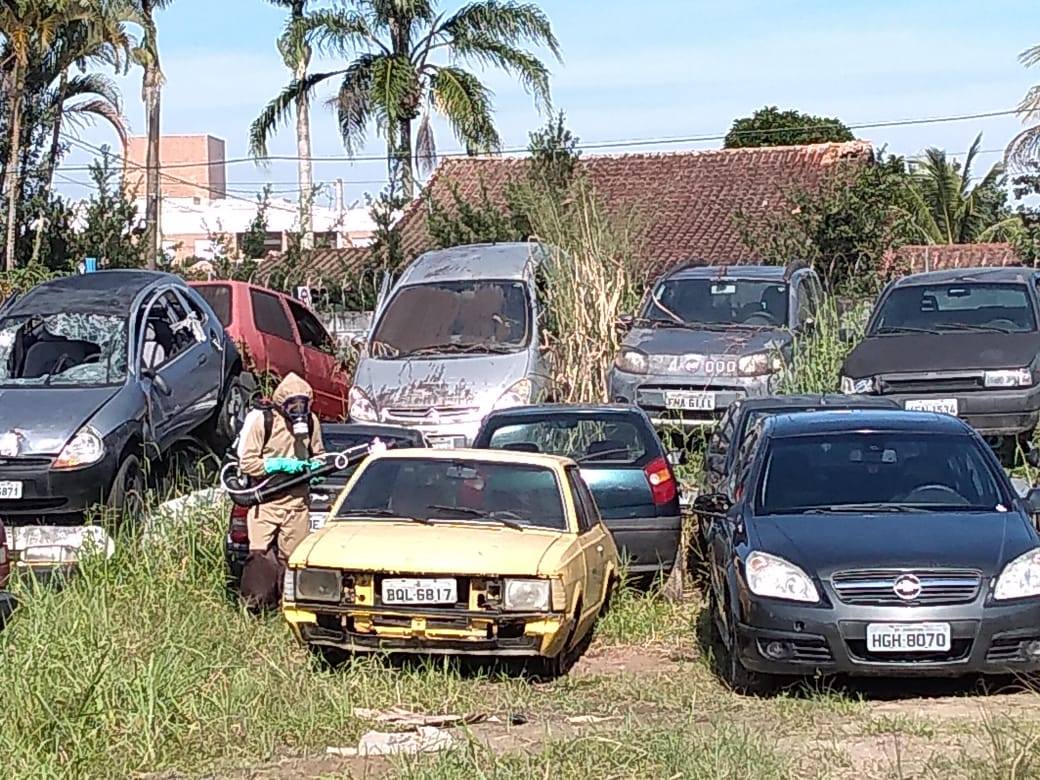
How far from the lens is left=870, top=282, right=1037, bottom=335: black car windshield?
15.2 m

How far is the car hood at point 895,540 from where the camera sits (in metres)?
8.35

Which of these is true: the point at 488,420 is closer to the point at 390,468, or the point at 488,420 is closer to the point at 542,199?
the point at 390,468

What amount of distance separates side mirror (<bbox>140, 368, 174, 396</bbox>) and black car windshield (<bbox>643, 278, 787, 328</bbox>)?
5331mm

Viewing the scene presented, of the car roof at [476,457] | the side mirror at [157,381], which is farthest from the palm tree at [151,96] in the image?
the car roof at [476,457]

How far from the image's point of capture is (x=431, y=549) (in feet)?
29.0

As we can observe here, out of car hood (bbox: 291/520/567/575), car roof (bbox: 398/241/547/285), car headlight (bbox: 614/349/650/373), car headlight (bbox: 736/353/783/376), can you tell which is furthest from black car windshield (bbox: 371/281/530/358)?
car hood (bbox: 291/520/567/575)

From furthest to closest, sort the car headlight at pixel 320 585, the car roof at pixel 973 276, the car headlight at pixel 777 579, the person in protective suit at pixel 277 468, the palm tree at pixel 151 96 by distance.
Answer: the palm tree at pixel 151 96
the car roof at pixel 973 276
the person in protective suit at pixel 277 468
the car headlight at pixel 320 585
the car headlight at pixel 777 579

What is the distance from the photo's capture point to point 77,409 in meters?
12.0

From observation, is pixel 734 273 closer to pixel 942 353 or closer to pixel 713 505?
pixel 942 353

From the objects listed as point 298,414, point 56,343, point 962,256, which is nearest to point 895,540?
point 298,414

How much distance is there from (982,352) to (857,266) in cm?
904

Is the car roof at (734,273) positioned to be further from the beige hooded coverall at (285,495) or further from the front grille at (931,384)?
the beige hooded coverall at (285,495)

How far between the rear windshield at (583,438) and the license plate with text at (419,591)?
3.03 metres

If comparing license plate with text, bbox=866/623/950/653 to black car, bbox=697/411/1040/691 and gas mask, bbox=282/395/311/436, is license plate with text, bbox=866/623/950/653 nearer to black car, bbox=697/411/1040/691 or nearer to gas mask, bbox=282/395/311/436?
black car, bbox=697/411/1040/691
